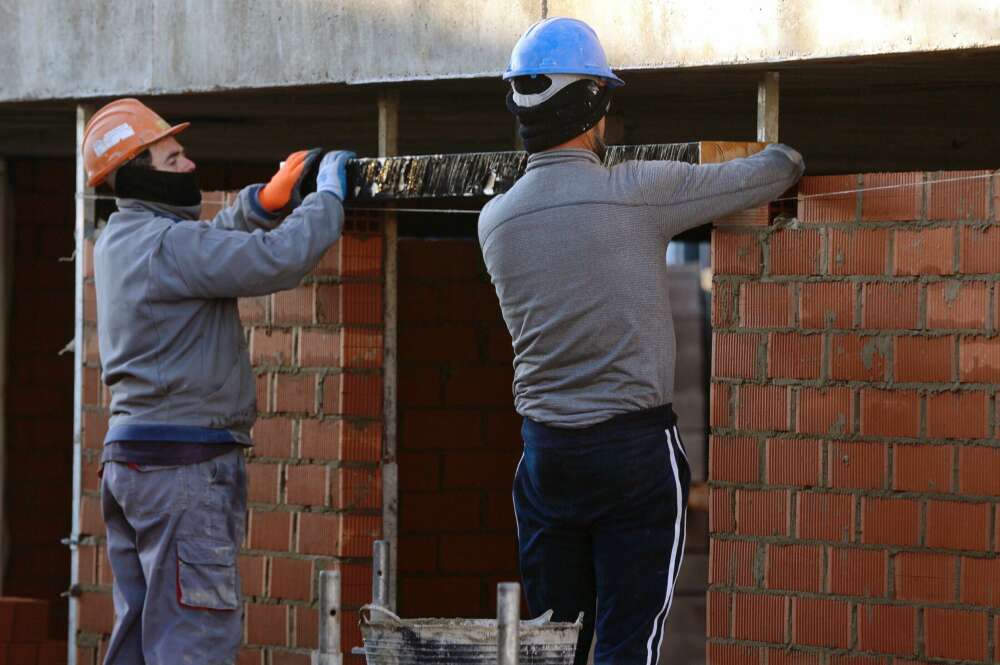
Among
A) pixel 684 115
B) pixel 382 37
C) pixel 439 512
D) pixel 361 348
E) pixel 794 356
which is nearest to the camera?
pixel 794 356

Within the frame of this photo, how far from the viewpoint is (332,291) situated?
19.5ft

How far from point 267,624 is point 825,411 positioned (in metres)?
2.23

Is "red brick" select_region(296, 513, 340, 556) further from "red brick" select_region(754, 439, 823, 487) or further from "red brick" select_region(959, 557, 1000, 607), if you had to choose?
"red brick" select_region(959, 557, 1000, 607)

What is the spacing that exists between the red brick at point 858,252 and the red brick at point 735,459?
590 millimetres

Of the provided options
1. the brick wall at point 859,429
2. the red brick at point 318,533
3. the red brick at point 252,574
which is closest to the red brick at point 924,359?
the brick wall at point 859,429

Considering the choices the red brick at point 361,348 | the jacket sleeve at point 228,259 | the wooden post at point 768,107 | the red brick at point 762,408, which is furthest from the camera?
the red brick at point 361,348

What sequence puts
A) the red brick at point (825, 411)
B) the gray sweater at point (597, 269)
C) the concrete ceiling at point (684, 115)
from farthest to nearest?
the concrete ceiling at point (684, 115) < the red brick at point (825, 411) < the gray sweater at point (597, 269)

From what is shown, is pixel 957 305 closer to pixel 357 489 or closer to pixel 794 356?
pixel 794 356

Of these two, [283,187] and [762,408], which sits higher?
[283,187]

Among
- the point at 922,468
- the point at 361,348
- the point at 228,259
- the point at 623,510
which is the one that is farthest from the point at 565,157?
the point at 361,348

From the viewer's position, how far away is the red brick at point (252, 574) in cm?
611

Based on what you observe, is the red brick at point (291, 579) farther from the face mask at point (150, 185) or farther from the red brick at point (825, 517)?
the red brick at point (825, 517)

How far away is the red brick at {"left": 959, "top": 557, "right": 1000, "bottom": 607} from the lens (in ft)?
15.7

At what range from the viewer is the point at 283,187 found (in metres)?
5.14
